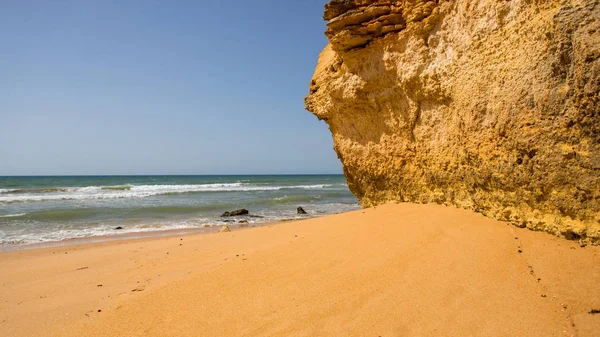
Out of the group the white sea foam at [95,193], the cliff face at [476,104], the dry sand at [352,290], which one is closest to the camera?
the dry sand at [352,290]

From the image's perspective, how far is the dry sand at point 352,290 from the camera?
283 cm

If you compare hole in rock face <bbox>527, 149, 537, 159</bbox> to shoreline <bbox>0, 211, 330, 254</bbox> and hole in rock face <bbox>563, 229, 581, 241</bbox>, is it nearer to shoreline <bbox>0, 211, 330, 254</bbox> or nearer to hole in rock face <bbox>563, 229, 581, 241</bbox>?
hole in rock face <bbox>563, 229, 581, 241</bbox>

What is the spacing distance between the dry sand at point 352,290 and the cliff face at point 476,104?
0.55 meters

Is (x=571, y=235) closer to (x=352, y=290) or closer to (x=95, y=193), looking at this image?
(x=352, y=290)

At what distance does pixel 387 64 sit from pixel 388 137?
5.03 feet

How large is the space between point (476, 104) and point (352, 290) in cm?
332

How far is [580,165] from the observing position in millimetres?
3617

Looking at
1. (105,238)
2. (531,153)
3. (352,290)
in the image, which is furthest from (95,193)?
(531,153)

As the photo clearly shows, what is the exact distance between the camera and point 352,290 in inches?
136

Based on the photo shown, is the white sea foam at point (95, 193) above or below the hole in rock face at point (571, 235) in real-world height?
below

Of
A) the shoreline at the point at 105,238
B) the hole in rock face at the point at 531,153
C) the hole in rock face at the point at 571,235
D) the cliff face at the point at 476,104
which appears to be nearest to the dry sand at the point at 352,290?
the hole in rock face at the point at 571,235

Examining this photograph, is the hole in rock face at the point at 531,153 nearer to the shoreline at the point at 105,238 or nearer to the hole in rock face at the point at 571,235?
the hole in rock face at the point at 571,235

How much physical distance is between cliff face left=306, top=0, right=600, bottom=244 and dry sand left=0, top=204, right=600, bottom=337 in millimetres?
546

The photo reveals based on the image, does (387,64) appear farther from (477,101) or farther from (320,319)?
(320,319)
